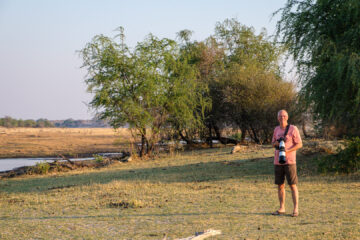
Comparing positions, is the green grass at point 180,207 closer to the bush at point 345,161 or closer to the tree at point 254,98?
the bush at point 345,161

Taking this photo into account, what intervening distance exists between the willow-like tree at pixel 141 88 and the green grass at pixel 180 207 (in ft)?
21.6

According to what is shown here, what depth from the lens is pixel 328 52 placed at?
41.3 ft

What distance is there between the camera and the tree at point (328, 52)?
12.0 metres

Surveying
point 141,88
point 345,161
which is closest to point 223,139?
point 141,88

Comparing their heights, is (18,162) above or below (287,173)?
below

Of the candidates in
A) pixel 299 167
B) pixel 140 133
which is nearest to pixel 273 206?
pixel 299 167

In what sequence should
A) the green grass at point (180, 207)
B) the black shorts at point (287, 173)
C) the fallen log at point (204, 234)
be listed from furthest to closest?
the black shorts at point (287, 173) < the green grass at point (180, 207) < the fallen log at point (204, 234)

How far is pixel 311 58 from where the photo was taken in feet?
43.3

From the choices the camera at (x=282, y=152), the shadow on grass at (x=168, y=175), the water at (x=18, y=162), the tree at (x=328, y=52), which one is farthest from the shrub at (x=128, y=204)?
the water at (x=18, y=162)

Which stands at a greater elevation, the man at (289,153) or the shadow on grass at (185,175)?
the man at (289,153)

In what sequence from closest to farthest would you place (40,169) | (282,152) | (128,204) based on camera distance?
(282,152) → (128,204) → (40,169)

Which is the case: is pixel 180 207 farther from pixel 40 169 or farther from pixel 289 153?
pixel 40 169

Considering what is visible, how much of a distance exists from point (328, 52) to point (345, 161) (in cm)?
365

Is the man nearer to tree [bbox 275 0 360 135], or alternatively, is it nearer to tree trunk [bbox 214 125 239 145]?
tree [bbox 275 0 360 135]
